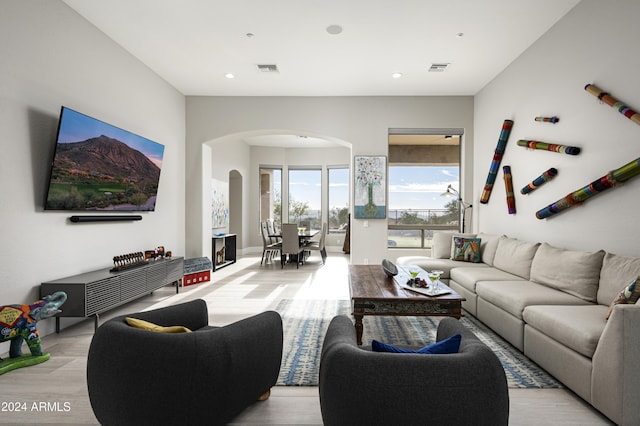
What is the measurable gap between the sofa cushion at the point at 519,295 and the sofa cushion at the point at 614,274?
174mm

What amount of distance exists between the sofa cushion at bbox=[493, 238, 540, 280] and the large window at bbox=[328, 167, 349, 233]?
6.13 m

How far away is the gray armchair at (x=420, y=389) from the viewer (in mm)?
1308

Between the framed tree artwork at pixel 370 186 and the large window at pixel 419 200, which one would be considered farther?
the large window at pixel 419 200

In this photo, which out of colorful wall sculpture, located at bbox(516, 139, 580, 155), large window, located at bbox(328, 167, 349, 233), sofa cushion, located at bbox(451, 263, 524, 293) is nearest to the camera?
colorful wall sculpture, located at bbox(516, 139, 580, 155)

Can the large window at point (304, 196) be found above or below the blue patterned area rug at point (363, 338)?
above

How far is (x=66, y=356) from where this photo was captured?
2883 mm

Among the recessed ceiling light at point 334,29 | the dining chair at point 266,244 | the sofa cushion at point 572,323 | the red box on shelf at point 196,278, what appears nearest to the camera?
the sofa cushion at point 572,323

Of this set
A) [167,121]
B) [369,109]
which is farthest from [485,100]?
[167,121]

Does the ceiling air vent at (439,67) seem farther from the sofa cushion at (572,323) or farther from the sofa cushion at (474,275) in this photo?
the sofa cushion at (572,323)

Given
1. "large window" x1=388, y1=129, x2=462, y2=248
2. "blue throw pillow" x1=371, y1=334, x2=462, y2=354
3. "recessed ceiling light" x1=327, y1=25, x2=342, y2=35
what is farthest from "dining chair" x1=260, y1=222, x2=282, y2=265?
"blue throw pillow" x1=371, y1=334, x2=462, y2=354

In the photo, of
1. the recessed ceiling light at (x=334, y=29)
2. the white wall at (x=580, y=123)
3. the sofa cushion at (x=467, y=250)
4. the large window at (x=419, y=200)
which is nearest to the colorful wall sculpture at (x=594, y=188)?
the white wall at (x=580, y=123)

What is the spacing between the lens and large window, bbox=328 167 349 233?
10.4 meters

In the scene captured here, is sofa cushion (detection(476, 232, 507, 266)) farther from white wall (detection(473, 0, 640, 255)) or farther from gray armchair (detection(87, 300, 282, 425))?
gray armchair (detection(87, 300, 282, 425))

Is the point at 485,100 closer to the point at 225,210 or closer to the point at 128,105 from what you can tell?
the point at 128,105
